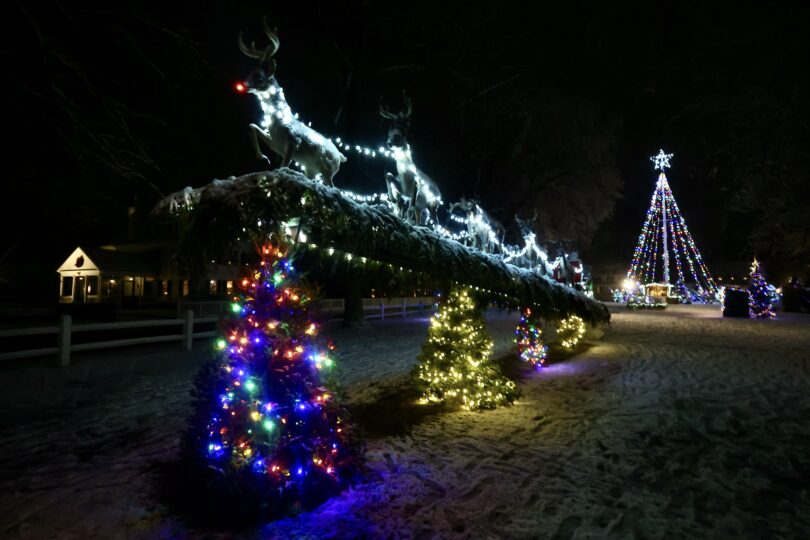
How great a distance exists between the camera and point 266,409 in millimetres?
3449

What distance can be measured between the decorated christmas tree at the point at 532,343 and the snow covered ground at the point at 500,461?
1016 mm

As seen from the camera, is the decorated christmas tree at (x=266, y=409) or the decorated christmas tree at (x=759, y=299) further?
the decorated christmas tree at (x=759, y=299)

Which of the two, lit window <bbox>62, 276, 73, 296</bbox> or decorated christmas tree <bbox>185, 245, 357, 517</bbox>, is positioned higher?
lit window <bbox>62, 276, 73, 296</bbox>

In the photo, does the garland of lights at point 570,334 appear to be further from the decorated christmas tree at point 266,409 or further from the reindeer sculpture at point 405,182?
the decorated christmas tree at point 266,409

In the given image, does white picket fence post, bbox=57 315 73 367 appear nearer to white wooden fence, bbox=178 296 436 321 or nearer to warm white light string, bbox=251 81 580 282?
white wooden fence, bbox=178 296 436 321

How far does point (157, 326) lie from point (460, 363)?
44.7ft

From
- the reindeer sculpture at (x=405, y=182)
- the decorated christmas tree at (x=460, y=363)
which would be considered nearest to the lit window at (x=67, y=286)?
the decorated christmas tree at (x=460, y=363)

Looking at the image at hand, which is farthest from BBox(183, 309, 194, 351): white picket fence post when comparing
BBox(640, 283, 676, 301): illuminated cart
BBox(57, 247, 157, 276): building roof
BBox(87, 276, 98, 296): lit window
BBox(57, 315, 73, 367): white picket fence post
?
BBox(640, 283, 676, 301): illuminated cart

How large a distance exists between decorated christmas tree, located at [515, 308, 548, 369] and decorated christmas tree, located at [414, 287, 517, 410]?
304cm

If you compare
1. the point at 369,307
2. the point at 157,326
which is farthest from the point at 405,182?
the point at 369,307

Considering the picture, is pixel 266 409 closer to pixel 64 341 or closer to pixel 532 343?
pixel 532 343

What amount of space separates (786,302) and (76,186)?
113ft

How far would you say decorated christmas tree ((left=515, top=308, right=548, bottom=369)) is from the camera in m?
9.86

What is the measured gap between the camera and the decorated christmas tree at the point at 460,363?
6.61 meters
